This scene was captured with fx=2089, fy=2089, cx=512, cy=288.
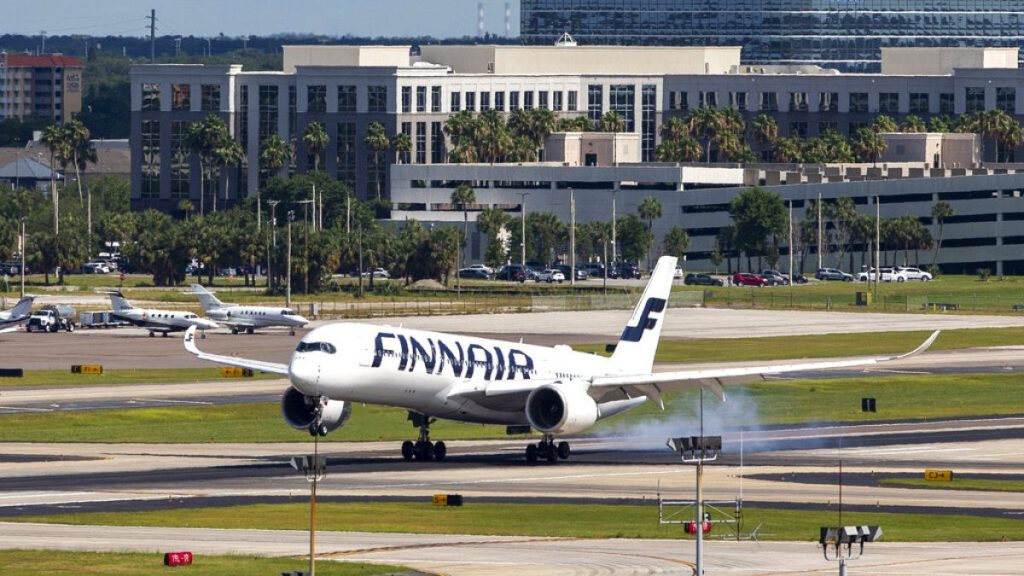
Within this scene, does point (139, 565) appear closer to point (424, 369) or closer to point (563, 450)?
point (424, 369)

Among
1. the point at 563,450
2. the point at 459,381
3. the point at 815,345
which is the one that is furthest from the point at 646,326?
the point at 815,345

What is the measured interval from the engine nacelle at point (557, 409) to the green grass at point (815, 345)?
68816 millimetres

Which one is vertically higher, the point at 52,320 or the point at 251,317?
the point at 251,317

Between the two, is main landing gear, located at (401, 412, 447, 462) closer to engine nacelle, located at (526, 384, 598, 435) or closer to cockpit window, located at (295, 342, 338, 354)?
engine nacelle, located at (526, 384, 598, 435)

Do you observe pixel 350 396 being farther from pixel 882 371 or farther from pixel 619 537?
pixel 882 371

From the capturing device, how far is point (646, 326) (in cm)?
8975

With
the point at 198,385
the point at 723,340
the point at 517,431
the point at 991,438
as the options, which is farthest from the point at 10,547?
the point at 723,340

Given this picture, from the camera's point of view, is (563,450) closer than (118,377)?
Yes

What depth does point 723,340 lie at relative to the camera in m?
174

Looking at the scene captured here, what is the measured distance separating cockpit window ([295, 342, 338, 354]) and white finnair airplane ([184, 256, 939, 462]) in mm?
36

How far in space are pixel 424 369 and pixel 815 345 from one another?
92754mm

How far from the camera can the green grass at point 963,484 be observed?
78.4 meters

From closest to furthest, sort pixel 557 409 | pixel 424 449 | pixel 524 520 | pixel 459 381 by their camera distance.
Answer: pixel 524 520
pixel 557 409
pixel 459 381
pixel 424 449

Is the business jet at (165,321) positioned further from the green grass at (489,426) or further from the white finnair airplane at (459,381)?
the white finnair airplane at (459,381)
